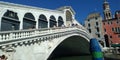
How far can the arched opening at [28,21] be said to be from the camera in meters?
21.4

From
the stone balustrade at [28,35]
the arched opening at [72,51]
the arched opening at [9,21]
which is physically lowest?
the arched opening at [72,51]

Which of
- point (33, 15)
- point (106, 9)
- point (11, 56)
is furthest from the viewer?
point (106, 9)

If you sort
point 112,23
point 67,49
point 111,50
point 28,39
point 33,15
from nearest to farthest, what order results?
point 28,39 → point 33,15 → point 67,49 → point 111,50 → point 112,23

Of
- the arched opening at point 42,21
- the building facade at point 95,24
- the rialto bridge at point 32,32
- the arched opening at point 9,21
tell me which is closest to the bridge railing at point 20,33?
the rialto bridge at point 32,32

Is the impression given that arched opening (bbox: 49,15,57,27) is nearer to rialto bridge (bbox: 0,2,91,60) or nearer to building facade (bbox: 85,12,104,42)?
rialto bridge (bbox: 0,2,91,60)

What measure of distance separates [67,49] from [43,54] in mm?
19135

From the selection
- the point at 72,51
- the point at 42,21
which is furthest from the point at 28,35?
the point at 72,51

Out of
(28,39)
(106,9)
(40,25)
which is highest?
(106,9)

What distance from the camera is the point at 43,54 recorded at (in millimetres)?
15508

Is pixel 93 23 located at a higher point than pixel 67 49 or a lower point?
higher

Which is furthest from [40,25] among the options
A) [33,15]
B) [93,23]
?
[93,23]

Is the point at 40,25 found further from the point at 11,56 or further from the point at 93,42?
the point at 93,42

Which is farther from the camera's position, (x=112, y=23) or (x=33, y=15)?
(x=112, y=23)

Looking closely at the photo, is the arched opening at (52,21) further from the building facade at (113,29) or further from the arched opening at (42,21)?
the building facade at (113,29)
